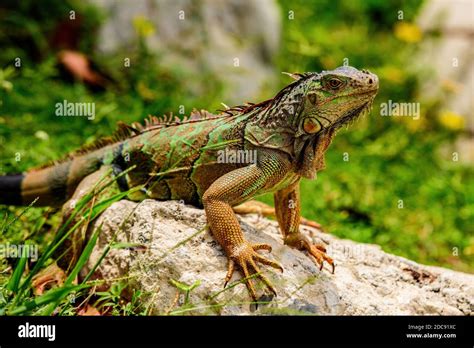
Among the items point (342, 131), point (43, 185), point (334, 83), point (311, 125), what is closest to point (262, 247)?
point (311, 125)

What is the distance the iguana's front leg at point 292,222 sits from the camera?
5116 mm

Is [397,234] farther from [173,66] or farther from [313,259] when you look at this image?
[173,66]

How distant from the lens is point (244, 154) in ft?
15.9

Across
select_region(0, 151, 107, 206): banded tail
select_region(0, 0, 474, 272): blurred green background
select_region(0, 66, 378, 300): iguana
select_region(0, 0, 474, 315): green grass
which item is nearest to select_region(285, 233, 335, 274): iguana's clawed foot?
select_region(0, 66, 378, 300): iguana

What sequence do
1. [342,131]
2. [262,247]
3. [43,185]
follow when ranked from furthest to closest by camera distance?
1. [342,131]
2. [43,185]
3. [262,247]

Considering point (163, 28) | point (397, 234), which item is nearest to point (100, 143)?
point (397, 234)

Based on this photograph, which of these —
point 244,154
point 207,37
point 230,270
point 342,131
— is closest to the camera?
point 230,270

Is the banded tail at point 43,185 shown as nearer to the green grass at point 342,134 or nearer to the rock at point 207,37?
the green grass at point 342,134

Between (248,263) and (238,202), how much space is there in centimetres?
54

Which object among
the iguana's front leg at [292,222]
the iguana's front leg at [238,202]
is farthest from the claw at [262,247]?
the iguana's front leg at [292,222]

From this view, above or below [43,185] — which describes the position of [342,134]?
below

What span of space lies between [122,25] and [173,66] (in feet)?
4.03

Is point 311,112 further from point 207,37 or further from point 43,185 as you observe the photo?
point 207,37
